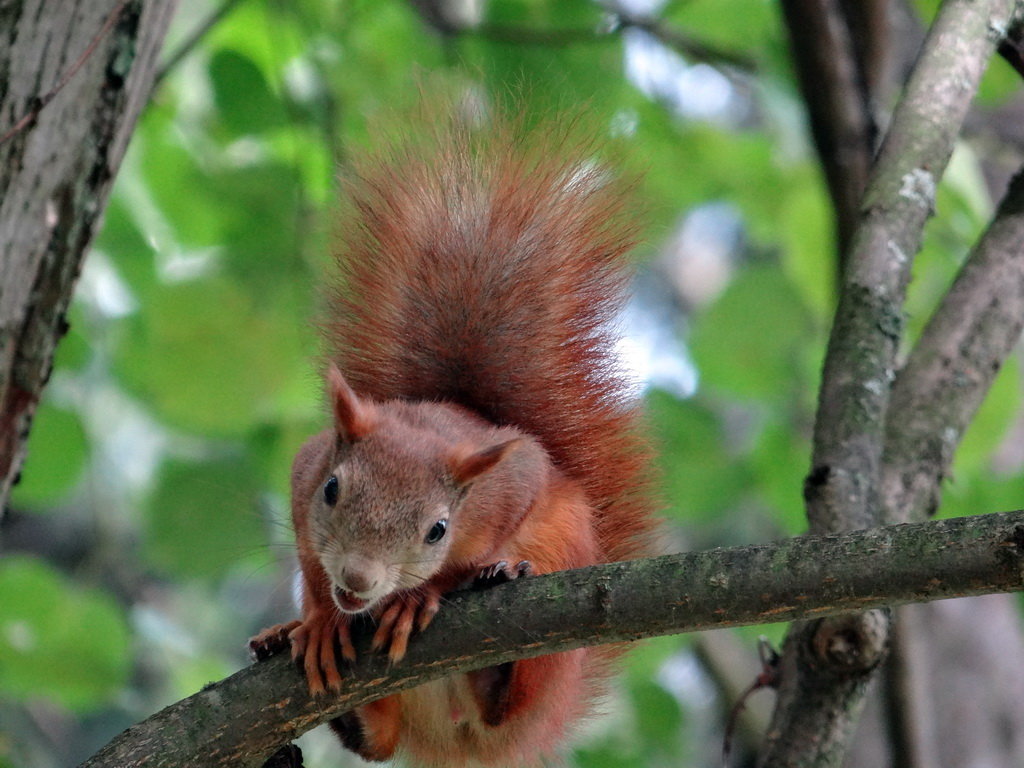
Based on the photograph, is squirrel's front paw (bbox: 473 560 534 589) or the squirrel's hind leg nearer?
squirrel's front paw (bbox: 473 560 534 589)

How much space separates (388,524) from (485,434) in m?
0.24

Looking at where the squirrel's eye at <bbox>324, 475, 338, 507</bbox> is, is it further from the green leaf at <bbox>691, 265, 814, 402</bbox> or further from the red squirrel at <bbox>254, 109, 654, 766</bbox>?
the green leaf at <bbox>691, 265, 814, 402</bbox>

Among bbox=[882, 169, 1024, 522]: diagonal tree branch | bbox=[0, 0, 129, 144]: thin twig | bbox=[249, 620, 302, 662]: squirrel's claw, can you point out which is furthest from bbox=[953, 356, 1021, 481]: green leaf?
bbox=[0, 0, 129, 144]: thin twig

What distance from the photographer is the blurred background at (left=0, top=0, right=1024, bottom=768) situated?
2221 mm

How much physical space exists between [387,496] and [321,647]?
0.25 m

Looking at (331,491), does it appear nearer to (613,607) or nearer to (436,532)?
(436,532)

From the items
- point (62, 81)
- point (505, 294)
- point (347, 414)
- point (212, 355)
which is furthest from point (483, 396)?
point (212, 355)

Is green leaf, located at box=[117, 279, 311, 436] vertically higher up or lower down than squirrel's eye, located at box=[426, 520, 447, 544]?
higher up

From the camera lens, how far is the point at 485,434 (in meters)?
1.56

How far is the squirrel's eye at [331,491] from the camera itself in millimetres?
1397

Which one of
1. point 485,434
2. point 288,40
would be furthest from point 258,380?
point 485,434

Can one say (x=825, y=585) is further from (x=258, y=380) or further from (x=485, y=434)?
(x=258, y=380)

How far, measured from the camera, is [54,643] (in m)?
2.00

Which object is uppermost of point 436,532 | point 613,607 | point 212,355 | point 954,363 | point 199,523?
point 212,355
